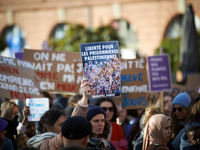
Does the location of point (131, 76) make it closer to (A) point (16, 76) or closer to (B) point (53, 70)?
(B) point (53, 70)

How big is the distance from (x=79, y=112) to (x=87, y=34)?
751 inches

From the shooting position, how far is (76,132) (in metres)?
3.58

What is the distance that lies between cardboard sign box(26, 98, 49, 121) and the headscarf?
1722 millimetres

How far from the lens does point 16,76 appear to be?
6.30 meters

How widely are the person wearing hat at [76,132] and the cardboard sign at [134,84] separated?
361cm

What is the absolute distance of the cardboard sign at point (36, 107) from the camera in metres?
5.74

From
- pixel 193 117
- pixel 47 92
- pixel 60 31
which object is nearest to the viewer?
pixel 193 117

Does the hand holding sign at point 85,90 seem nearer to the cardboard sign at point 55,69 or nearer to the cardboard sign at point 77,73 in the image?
the cardboard sign at point 77,73

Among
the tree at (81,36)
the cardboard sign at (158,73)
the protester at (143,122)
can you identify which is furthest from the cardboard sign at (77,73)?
the tree at (81,36)

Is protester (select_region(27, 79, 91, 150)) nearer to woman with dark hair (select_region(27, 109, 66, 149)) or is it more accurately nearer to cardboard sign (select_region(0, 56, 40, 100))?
woman with dark hair (select_region(27, 109, 66, 149))

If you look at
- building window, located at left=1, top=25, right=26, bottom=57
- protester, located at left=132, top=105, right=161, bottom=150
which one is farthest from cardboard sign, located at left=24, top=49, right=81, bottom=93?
building window, located at left=1, top=25, right=26, bottom=57

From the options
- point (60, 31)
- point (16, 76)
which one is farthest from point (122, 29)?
point (16, 76)

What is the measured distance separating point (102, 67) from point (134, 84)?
2.36 m

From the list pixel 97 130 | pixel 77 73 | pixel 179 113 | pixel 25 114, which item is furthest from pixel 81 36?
pixel 97 130
